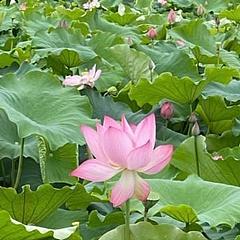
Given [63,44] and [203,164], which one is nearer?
[203,164]

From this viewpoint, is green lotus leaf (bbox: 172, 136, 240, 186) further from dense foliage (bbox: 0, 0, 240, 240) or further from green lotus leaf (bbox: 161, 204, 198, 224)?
green lotus leaf (bbox: 161, 204, 198, 224)

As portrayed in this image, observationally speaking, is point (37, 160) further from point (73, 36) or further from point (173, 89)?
point (73, 36)

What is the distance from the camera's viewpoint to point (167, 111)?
1615 millimetres

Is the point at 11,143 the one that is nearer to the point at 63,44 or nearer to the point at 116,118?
the point at 116,118

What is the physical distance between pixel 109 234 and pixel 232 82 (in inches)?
→ 34.4

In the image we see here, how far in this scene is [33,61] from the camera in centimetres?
215

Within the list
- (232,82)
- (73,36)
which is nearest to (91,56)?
(73,36)

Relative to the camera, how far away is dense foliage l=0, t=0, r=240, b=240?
1.13 m

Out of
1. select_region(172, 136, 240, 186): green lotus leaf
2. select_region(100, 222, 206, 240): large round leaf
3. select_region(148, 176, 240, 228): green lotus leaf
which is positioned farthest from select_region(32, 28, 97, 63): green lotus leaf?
select_region(100, 222, 206, 240): large round leaf

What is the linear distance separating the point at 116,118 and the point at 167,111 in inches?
4.6

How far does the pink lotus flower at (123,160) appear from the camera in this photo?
0.94 metres

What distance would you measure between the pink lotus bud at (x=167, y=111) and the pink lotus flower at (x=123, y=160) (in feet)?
2.12

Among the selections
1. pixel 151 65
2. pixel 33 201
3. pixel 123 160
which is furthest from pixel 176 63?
pixel 123 160

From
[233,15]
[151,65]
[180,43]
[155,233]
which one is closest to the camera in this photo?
[155,233]
